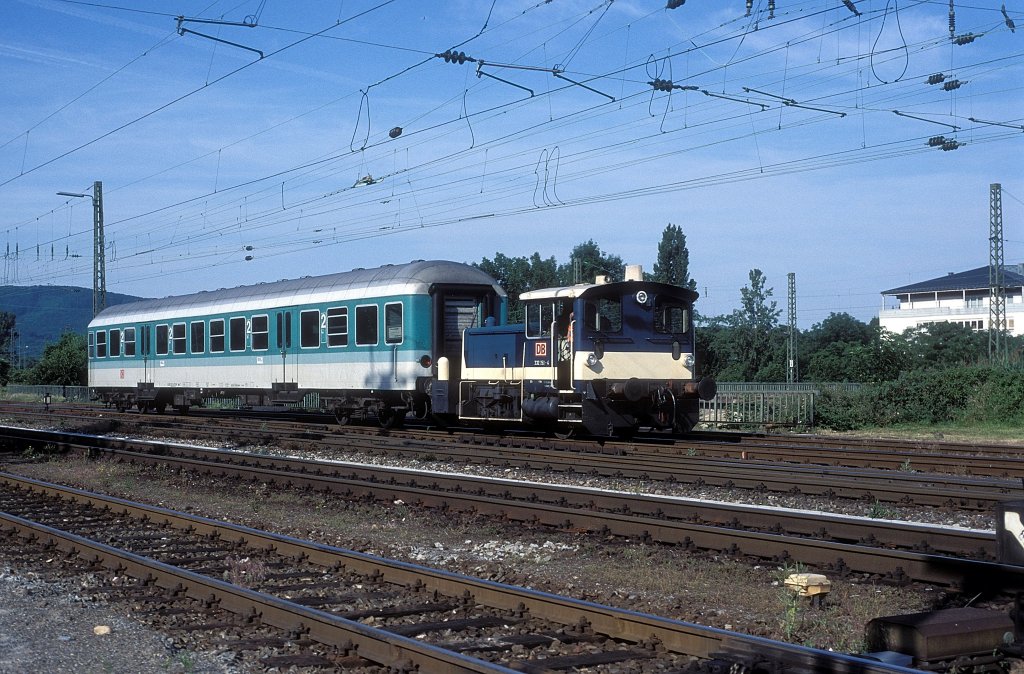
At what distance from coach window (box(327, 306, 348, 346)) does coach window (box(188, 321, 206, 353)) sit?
22.8 feet

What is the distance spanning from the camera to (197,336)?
1152 inches

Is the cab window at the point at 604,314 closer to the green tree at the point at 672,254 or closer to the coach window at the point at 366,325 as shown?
the coach window at the point at 366,325

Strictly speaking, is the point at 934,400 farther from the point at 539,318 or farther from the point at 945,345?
the point at 945,345

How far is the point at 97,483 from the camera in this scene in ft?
51.5

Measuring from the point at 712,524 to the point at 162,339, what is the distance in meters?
24.6

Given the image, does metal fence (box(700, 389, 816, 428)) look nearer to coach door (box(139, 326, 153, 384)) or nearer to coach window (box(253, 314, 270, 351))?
coach window (box(253, 314, 270, 351))

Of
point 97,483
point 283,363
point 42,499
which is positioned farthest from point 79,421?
point 42,499

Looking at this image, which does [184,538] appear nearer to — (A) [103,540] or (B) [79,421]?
(A) [103,540]

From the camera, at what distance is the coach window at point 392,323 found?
2166 cm

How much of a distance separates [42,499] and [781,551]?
9960 mm

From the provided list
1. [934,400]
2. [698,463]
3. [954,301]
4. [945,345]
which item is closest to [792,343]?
[945,345]

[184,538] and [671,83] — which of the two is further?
[671,83]

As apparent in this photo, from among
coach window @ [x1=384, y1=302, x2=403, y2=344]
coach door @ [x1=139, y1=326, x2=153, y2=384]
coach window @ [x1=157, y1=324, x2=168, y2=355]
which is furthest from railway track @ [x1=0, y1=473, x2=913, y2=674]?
coach door @ [x1=139, y1=326, x2=153, y2=384]

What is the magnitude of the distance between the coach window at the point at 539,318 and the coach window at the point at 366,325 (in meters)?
4.55
